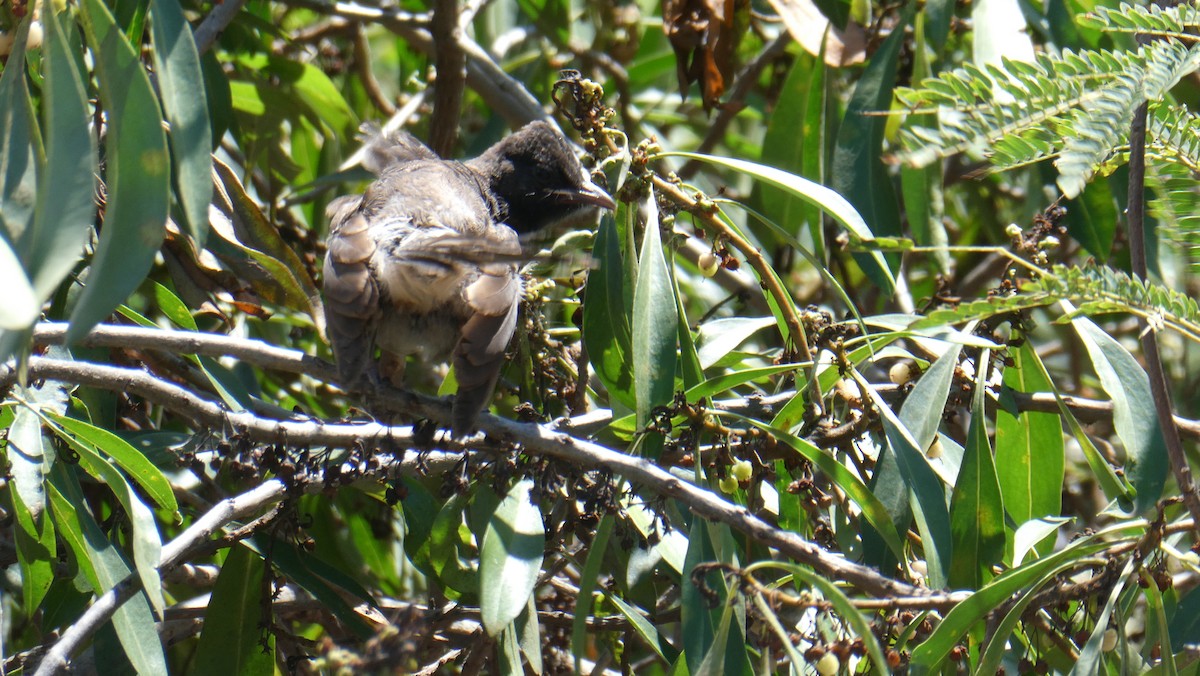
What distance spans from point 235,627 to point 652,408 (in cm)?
153

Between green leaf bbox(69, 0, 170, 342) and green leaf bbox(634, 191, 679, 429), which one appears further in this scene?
green leaf bbox(634, 191, 679, 429)

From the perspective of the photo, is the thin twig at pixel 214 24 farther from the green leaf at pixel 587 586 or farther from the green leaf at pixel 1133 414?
the green leaf at pixel 1133 414

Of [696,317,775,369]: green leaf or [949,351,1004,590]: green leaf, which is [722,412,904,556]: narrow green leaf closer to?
[949,351,1004,590]: green leaf

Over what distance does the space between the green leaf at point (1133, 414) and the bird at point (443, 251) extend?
145 cm

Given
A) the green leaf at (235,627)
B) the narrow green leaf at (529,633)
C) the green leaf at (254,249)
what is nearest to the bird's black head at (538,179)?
the green leaf at (254,249)

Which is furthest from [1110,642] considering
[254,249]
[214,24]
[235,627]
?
[214,24]

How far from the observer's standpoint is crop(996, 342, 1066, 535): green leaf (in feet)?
10.6

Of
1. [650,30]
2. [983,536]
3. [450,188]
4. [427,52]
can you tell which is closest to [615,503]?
[983,536]

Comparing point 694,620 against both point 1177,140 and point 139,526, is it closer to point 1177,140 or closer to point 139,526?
point 139,526

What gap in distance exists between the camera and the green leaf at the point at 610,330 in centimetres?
316

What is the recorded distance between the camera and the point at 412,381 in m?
5.37

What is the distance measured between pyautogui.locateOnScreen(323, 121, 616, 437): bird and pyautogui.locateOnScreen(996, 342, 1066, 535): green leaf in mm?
1361

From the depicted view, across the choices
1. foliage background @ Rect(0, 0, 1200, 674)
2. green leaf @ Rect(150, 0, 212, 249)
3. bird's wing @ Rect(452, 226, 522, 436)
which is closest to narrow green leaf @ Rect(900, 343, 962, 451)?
foliage background @ Rect(0, 0, 1200, 674)

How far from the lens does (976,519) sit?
284 cm
